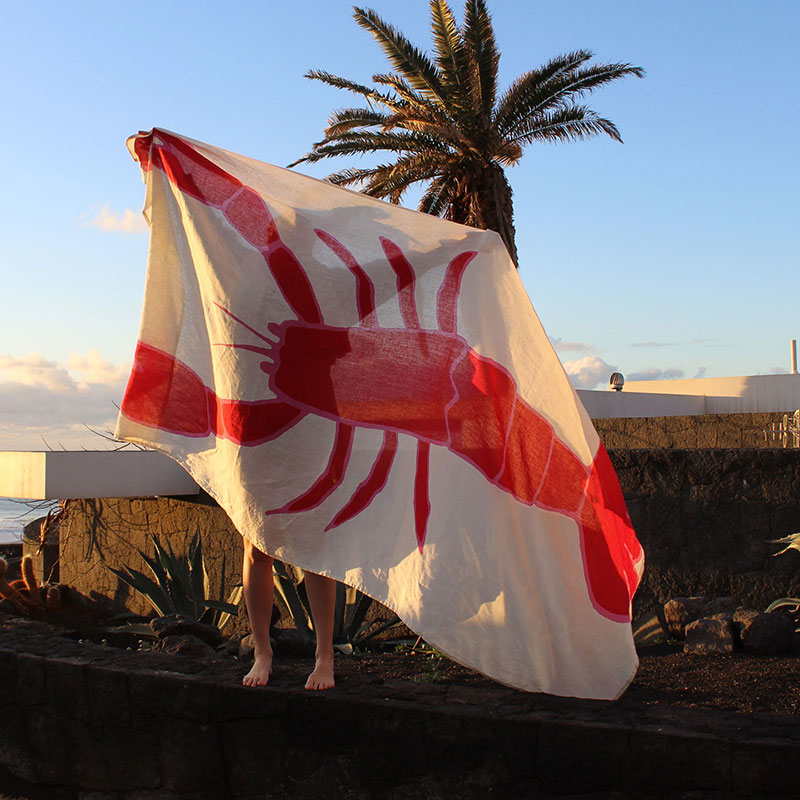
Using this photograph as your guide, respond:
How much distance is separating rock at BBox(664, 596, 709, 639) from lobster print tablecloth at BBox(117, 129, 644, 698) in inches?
43.4

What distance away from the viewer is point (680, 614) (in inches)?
205

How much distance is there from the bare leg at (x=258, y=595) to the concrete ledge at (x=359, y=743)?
0.42 ft

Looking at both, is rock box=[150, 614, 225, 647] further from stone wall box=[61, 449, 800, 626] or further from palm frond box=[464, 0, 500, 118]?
palm frond box=[464, 0, 500, 118]

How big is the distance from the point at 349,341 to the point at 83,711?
2131mm

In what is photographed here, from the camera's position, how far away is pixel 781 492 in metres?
6.04

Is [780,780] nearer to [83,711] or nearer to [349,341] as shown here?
[349,341]

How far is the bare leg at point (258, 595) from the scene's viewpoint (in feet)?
12.5

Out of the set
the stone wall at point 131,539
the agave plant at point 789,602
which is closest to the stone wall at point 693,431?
the stone wall at point 131,539

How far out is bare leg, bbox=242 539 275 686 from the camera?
12.5 ft

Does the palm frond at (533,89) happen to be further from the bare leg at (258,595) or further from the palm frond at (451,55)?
the bare leg at (258,595)

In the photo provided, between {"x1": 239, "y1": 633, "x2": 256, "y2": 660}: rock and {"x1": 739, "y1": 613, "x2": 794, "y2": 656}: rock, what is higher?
{"x1": 739, "y1": 613, "x2": 794, "y2": 656}: rock

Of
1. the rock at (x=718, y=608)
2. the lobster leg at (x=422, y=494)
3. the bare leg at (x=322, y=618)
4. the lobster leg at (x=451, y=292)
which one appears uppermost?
the lobster leg at (x=451, y=292)

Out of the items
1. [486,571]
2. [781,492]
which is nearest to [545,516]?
[486,571]

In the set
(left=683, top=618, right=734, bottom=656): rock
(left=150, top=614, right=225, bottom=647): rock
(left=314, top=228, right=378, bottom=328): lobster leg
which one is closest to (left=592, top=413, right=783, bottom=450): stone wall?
(left=683, top=618, right=734, bottom=656): rock
